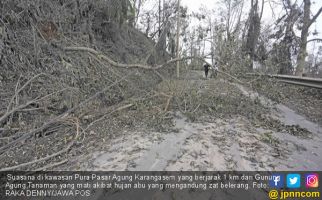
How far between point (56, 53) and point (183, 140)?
4.21 m

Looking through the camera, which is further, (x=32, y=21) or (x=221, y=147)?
(x=32, y=21)

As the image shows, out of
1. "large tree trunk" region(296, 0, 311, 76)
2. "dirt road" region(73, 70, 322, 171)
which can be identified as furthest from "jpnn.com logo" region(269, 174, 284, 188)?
"large tree trunk" region(296, 0, 311, 76)

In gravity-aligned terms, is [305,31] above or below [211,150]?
above

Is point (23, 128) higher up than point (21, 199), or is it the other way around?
point (23, 128)

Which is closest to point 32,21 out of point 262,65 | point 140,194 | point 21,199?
point 21,199

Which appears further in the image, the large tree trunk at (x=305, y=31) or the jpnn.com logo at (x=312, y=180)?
the large tree trunk at (x=305, y=31)

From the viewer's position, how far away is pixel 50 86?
535 centimetres

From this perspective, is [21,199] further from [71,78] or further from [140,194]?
[71,78]

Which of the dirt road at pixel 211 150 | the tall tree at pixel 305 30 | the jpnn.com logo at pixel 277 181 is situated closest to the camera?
the jpnn.com logo at pixel 277 181

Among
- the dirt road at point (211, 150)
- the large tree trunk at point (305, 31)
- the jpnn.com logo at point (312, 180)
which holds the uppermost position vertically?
the large tree trunk at point (305, 31)

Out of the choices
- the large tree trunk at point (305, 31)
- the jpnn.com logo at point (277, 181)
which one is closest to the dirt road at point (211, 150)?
the jpnn.com logo at point (277, 181)

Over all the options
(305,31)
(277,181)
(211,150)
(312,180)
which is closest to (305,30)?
(305,31)

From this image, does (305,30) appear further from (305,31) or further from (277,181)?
(277,181)

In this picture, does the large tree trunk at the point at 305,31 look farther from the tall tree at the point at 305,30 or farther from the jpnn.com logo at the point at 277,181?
the jpnn.com logo at the point at 277,181
